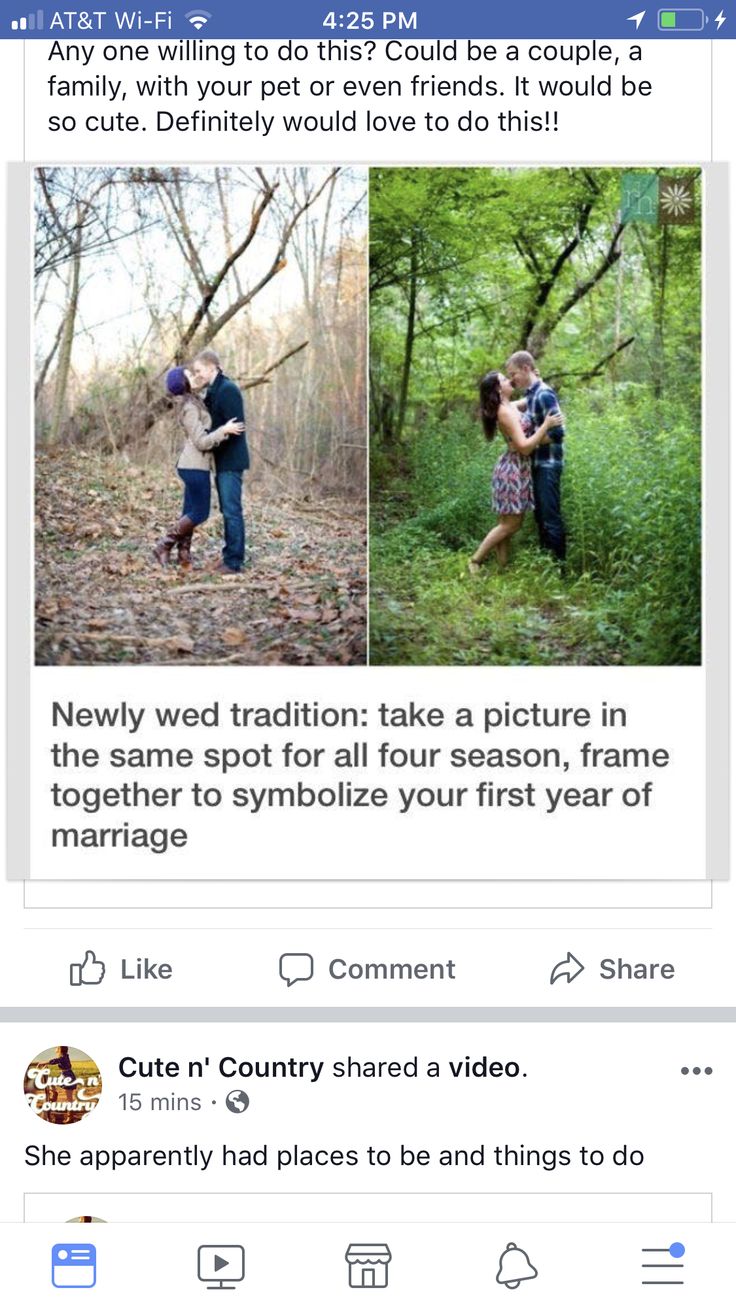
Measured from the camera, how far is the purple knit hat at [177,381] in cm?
469

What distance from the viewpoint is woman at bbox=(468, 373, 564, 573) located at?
4605 mm

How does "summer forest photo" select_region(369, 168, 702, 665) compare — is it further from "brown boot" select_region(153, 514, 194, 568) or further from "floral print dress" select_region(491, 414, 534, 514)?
"brown boot" select_region(153, 514, 194, 568)

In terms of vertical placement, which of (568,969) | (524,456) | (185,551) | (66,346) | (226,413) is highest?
(66,346)

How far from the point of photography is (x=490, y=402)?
486 cm

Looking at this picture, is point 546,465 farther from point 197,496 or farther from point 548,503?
point 197,496

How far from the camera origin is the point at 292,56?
3.92 m

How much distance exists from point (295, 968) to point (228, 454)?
2017 millimetres

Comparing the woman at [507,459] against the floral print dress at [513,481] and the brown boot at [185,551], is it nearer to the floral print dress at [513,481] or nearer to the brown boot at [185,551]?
the floral print dress at [513,481]

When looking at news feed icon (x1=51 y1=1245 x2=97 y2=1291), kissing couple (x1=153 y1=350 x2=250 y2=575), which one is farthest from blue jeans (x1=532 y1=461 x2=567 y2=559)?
news feed icon (x1=51 y1=1245 x2=97 y2=1291)

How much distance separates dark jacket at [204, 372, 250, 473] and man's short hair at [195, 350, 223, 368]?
0.22ft

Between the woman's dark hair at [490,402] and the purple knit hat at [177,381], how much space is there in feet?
4.01

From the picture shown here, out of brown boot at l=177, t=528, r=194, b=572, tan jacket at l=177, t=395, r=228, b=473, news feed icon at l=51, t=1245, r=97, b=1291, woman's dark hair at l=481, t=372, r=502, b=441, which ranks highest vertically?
woman's dark hair at l=481, t=372, r=502, b=441
